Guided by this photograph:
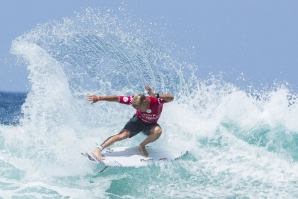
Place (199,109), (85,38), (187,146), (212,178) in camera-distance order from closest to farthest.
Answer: (212,178)
(187,146)
(199,109)
(85,38)

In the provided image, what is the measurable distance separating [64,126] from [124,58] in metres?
4.52

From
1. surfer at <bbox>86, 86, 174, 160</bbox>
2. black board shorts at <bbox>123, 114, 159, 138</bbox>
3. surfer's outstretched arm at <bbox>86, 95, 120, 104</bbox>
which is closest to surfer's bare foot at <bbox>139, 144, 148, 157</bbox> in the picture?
surfer at <bbox>86, 86, 174, 160</bbox>

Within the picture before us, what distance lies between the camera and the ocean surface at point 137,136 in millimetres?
9450

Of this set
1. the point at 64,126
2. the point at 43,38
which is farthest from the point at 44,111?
the point at 43,38

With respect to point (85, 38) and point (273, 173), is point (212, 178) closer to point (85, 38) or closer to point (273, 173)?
point (273, 173)

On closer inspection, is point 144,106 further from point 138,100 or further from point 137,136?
point 137,136

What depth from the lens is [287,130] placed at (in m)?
11.8

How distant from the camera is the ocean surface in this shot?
31.0 feet

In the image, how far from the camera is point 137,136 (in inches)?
480

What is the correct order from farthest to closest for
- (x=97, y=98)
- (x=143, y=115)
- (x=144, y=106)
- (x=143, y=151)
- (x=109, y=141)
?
1. (x=143, y=151)
2. (x=143, y=115)
3. (x=109, y=141)
4. (x=144, y=106)
5. (x=97, y=98)

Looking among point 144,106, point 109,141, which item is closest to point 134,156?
point 109,141

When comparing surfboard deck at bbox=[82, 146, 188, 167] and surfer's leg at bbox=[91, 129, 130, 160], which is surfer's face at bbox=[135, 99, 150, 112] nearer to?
surfer's leg at bbox=[91, 129, 130, 160]

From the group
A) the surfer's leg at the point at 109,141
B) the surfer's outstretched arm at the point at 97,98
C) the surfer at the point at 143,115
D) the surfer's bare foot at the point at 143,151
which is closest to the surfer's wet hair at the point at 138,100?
the surfer at the point at 143,115

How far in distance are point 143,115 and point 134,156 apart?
35.6 inches
